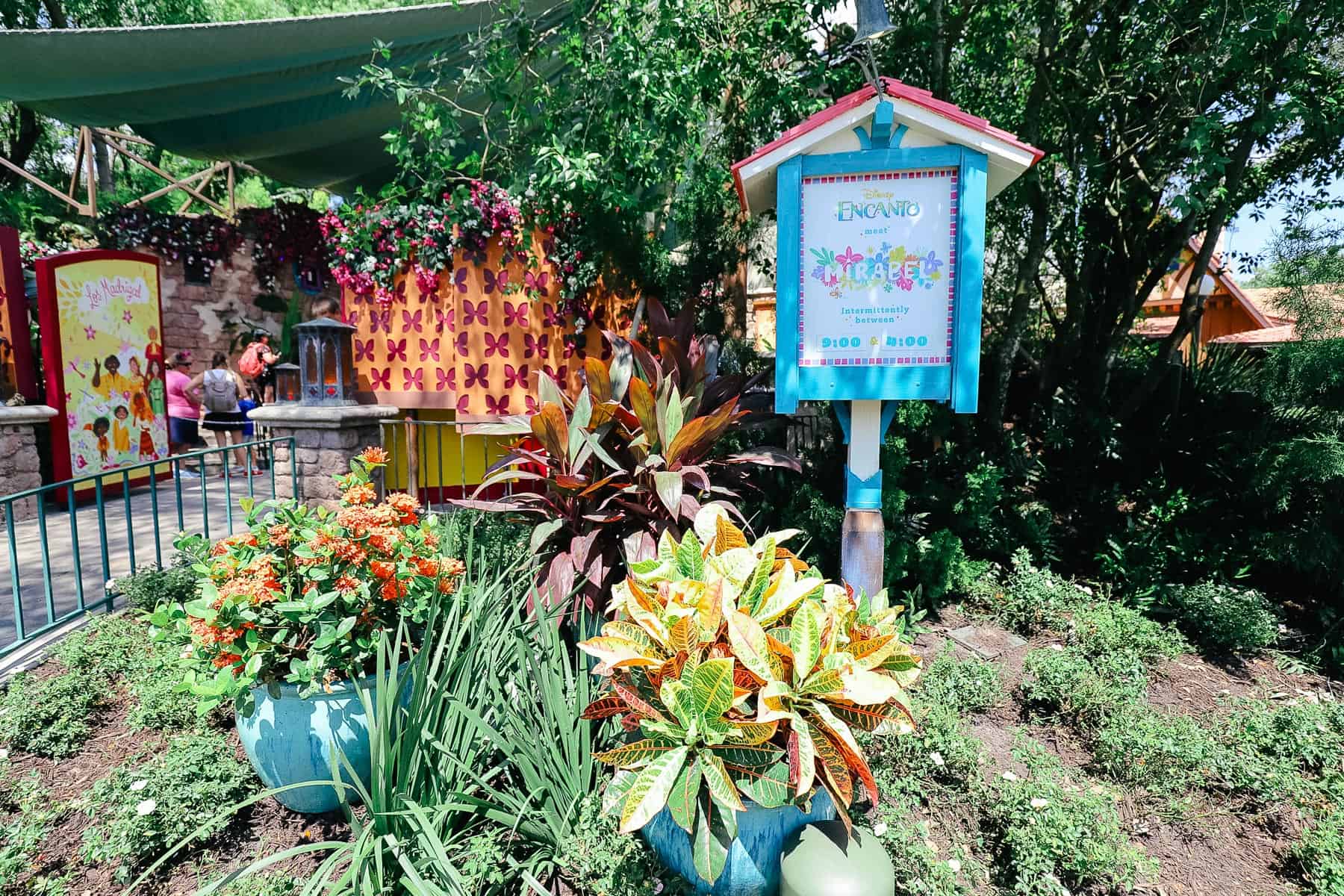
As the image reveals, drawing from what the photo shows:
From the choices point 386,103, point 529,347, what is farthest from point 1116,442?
point 386,103

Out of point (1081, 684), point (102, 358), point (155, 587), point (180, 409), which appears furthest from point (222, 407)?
point (1081, 684)

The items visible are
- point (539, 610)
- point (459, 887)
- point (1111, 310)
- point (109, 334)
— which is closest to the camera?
point (459, 887)

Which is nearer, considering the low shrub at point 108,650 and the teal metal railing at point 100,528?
the low shrub at point 108,650

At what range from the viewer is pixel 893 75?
188 inches

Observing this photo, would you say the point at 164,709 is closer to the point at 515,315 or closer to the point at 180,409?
the point at 515,315

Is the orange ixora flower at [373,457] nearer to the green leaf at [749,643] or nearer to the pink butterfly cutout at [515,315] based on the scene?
the green leaf at [749,643]

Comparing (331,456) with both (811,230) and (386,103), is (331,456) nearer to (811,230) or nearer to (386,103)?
(811,230)

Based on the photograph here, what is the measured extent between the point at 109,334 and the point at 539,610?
587 cm

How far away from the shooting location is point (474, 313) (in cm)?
521

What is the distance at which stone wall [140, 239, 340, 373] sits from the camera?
8719 mm

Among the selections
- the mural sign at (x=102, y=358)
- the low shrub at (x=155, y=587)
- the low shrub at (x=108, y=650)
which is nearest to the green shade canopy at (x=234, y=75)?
the mural sign at (x=102, y=358)

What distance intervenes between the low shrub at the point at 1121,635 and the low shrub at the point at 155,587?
13.5 feet

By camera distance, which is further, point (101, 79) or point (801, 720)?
point (101, 79)

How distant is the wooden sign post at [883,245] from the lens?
8.19 ft
